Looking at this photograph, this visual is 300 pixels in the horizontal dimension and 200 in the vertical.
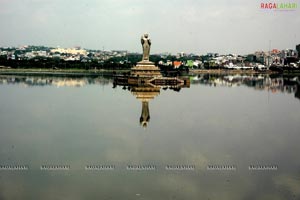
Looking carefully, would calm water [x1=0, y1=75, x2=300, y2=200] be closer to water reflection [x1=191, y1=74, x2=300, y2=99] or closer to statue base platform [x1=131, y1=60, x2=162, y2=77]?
water reflection [x1=191, y1=74, x2=300, y2=99]

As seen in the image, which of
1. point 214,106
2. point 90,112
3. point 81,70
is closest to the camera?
point 90,112

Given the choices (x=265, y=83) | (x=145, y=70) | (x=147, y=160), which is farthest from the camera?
(x=265, y=83)

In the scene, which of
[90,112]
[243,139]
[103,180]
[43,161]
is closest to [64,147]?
[43,161]

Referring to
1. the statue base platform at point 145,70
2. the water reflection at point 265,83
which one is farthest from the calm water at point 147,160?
the statue base platform at point 145,70

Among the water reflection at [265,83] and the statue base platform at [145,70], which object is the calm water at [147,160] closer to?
the water reflection at [265,83]

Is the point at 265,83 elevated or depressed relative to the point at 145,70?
depressed

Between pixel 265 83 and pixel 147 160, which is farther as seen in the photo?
pixel 265 83

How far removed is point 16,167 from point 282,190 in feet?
12.9

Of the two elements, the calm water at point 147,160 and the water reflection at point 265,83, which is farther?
the water reflection at point 265,83

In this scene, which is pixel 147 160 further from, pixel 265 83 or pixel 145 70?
pixel 265 83

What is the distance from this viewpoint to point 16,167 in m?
7.03

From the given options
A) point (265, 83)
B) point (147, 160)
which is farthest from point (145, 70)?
point (147, 160)

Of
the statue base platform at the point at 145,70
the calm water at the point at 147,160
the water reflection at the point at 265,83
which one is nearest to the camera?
the calm water at the point at 147,160

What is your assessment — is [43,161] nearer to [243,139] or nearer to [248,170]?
[248,170]
